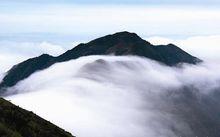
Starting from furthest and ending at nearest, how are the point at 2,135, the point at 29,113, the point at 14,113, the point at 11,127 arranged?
Answer: the point at 29,113 < the point at 14,113 < the point at 11,127 < the point at 2,135

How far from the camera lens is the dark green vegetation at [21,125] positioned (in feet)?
297

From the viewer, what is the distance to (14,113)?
100 metres

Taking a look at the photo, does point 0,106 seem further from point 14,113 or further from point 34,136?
point 34,136

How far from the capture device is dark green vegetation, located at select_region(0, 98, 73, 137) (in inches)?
3560

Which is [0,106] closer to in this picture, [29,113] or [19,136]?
[29,113]

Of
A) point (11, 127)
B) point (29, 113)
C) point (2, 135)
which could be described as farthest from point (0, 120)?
point (29, 113)

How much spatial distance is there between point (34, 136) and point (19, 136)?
682 cm

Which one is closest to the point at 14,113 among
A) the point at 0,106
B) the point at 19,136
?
the point at 0,106

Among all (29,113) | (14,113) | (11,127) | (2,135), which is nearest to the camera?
(2,135)

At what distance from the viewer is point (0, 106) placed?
4018 inches

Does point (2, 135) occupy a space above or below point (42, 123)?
below

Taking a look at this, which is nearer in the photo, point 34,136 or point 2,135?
point 2,135

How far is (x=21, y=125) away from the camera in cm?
9619

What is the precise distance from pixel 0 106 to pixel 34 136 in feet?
36.5
